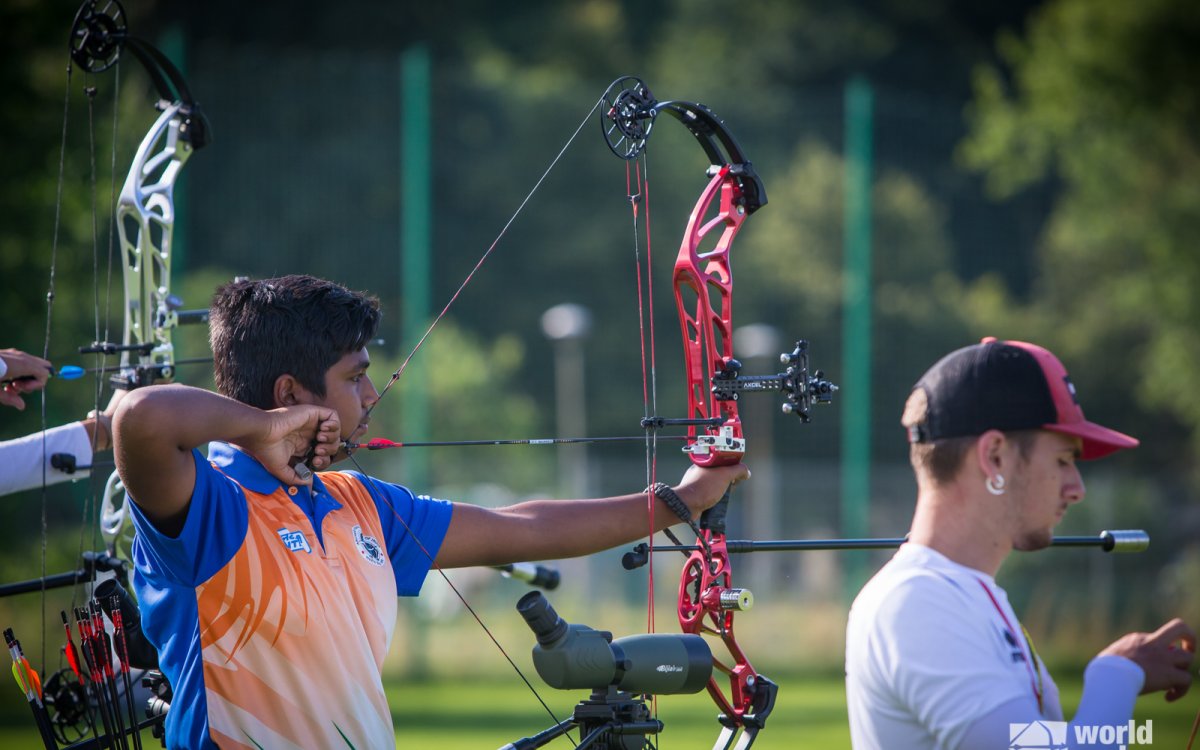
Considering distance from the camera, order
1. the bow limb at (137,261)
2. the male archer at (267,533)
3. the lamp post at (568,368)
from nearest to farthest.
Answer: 1. the male archer at (267,533)
2. the bow limb at (137,261)
3. the lamp post at (568,368)

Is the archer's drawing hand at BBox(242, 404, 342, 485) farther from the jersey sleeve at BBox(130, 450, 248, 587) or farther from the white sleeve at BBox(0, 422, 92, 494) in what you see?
the white sleeve at BBox(0, 422, 92, 494)

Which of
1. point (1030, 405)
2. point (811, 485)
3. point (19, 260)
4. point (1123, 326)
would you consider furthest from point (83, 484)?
point (1123, 326)

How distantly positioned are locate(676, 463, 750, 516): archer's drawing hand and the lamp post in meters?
12.4

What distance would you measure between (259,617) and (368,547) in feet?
1.22

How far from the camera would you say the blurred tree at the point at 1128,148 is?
19.9 metres

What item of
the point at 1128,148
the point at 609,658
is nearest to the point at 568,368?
the point at 1128,148

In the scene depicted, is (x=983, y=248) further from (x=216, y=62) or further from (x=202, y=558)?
(x=202, y=558)

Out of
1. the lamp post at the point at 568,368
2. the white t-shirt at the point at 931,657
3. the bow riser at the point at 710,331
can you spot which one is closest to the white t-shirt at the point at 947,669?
the white t-shirt at the point at 931,657

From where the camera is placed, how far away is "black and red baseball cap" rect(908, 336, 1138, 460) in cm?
231

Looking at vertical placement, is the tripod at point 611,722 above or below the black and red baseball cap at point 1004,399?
below

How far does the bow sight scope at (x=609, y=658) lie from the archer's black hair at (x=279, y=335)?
0.70m

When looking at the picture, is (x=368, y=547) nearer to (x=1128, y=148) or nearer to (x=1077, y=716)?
(x=1077, y=716)

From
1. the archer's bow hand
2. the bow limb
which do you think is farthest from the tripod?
the bow limb

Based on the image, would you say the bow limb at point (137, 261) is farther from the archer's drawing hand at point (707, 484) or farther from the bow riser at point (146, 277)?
the archer's drawing hand at point (707, 484)
